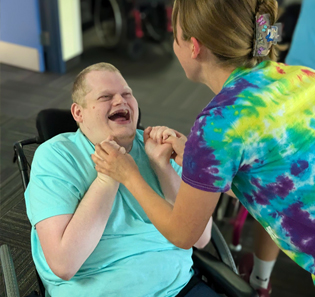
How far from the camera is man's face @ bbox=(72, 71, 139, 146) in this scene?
4.09 feet

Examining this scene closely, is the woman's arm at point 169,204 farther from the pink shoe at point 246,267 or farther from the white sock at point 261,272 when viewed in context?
the pink shoe at point 246,267

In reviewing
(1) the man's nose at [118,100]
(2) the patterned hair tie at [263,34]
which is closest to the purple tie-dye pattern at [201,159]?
(2) the patterned hair tie at [263,34]

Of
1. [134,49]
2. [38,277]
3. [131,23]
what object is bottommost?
[134,49]

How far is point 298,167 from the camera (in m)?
0.90

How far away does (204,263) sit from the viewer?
1.30 meters

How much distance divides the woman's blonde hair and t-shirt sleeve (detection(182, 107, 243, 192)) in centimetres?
18

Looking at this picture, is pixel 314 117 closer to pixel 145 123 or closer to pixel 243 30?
pixel 243 30

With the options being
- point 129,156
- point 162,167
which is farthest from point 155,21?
point 129,156

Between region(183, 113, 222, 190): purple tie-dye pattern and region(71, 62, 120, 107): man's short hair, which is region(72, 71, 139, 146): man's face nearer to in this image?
region(71, 62, 120, 107): man's short hair

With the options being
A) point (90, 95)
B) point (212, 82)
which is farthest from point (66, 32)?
point (212, 82)

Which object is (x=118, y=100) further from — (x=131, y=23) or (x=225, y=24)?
(x=131, y=23)

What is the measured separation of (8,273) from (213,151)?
722mm

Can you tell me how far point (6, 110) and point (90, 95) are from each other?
2.16 m

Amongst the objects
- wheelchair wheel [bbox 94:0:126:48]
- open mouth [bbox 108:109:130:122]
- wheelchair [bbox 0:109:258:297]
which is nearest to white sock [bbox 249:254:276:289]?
wheelchair [bbox 0:109:258:297]
